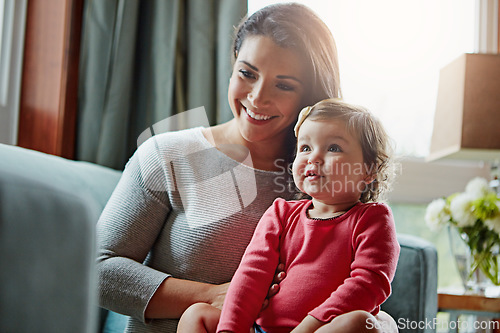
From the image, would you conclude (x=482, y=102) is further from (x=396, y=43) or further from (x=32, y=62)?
(x=32, y=62)

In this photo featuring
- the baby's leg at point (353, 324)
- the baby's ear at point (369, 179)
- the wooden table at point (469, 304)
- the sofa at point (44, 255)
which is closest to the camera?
the sofa at point (44, 255)

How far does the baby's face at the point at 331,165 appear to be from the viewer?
582 mm

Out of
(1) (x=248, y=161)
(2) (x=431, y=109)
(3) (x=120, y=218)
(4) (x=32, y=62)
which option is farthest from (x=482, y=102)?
(4) (x=32, y=62)

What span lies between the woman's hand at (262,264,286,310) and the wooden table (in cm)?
79

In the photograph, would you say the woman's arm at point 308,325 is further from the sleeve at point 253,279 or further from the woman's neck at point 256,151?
the woman's neck at point 256,151

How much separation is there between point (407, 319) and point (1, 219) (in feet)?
2.52

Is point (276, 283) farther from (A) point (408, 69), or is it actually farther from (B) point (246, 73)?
(A) point (408, 69)

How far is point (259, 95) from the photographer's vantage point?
67 centimetres

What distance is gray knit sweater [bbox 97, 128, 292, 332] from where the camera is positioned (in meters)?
0.72

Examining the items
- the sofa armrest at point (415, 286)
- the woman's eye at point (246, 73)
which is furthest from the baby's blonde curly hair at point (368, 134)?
the sofa armrest at point (415, 286)

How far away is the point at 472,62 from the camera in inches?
54.2

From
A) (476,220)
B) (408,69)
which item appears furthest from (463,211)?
(408,69)

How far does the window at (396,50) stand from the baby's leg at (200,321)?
1.06 ft

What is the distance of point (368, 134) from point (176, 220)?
0.35 m
